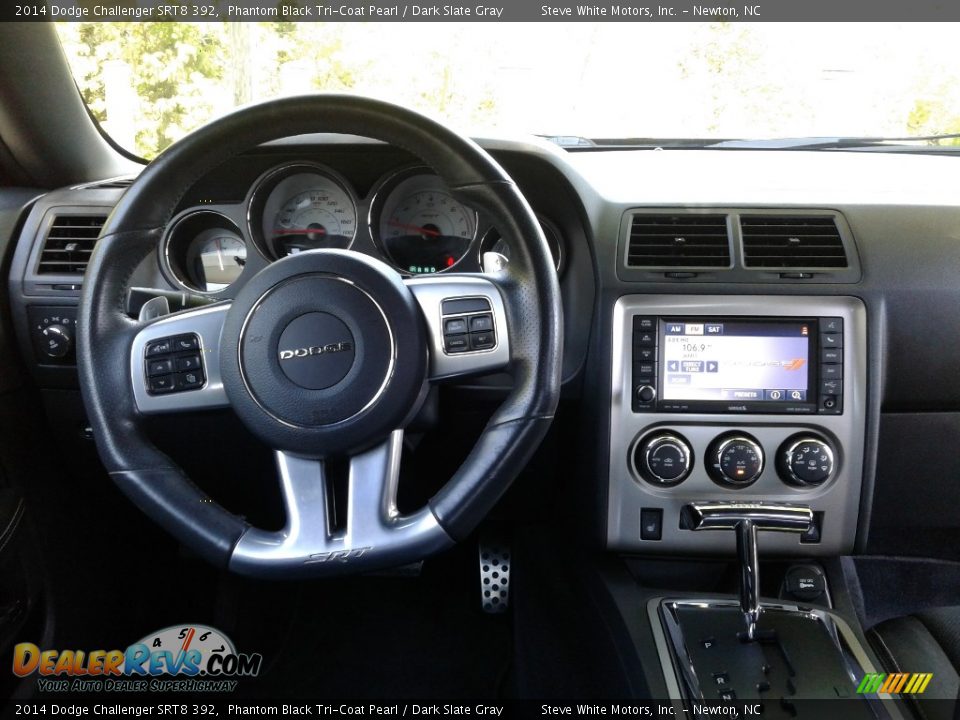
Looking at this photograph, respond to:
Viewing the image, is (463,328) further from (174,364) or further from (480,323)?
(174,364)

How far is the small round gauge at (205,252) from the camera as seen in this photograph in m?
1.90

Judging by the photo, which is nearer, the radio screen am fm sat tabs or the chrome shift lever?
the chrome shift lever

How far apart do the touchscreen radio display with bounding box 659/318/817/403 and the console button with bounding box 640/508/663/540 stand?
0.27 meters

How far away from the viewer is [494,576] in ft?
7.76

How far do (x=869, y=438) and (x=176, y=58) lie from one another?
189cm

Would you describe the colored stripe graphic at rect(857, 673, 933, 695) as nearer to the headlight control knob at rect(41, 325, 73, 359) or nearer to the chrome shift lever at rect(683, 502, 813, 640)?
the chrome shift lever at rect(683, 502, 813, 640)

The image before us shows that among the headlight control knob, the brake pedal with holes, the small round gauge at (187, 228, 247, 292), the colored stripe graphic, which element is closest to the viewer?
the colored stripe graphic

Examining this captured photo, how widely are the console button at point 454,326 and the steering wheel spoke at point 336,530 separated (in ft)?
0.63

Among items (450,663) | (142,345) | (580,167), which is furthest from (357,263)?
(450,663)

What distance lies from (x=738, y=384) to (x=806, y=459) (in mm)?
225

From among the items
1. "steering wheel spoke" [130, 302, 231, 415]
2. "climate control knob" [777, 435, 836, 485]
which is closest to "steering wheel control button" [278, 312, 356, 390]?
"steering wheel spoke" [130, 302, 231, 415]

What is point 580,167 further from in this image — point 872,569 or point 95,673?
point 95,673

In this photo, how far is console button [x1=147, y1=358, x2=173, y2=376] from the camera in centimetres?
126

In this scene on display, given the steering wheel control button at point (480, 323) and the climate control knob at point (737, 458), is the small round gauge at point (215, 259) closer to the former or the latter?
the steering wheel control button at point (480, 323)
